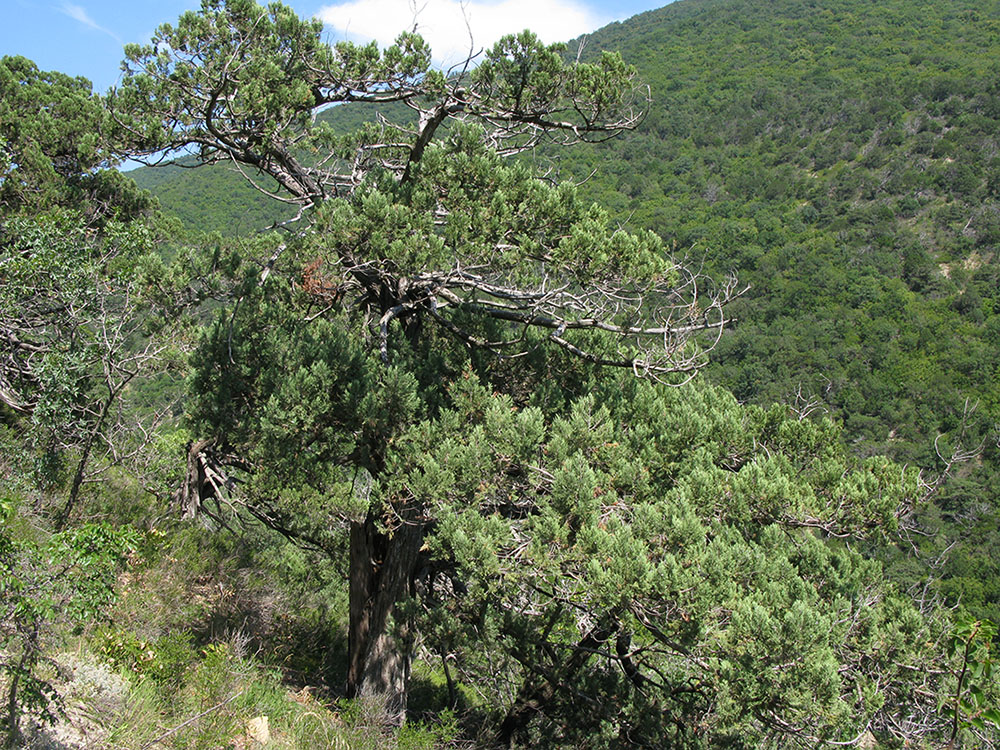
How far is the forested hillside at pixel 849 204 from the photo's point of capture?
2812 centimetres

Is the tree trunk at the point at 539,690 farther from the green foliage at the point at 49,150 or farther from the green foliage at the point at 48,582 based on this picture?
the green foliage at the point at 49,150

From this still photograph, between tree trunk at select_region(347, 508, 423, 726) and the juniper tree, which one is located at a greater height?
the juniper tree

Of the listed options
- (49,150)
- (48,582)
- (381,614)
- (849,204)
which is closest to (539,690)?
(381,614)

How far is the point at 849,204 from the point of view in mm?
44125

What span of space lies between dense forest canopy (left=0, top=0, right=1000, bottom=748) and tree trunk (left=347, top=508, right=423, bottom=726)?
29 mm

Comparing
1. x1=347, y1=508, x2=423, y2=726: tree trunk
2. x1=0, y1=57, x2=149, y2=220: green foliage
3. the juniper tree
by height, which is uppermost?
x1=0, y1=57, x2=149, y2=220: green foliage

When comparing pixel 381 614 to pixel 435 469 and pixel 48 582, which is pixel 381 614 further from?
pixel 48 582

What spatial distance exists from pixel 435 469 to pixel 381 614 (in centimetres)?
232

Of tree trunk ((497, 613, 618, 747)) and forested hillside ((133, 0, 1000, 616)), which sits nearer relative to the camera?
tree trunk ((497, 613, 618, 747))

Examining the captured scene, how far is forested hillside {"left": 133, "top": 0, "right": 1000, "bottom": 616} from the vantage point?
28125 mm

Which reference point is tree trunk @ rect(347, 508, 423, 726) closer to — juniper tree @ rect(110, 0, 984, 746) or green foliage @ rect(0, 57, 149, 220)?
juniper tree @ rect(110, 0, 984, 746)

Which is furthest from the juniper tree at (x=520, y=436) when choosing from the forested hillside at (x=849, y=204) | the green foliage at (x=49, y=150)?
the green foliage at (x=49, y=150)

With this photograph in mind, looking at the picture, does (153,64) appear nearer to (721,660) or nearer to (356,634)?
(356,634)

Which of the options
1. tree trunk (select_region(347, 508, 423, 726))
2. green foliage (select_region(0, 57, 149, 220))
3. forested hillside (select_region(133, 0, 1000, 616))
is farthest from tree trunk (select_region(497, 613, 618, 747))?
green foliage (select_region(0, 57, 149, 220))
